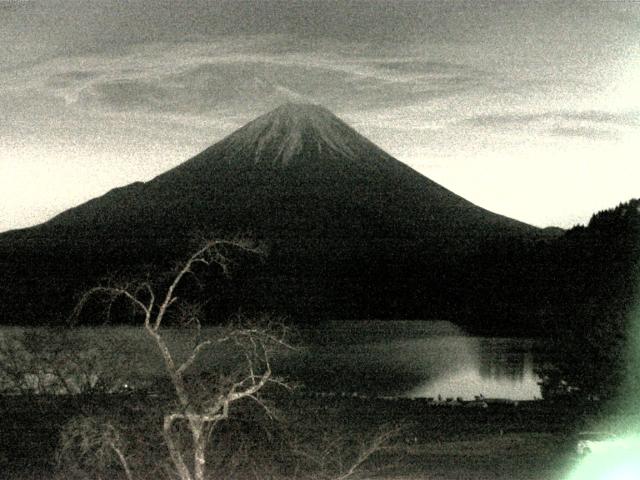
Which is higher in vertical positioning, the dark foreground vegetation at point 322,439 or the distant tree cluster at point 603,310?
the distant tree cluster at point 603,310

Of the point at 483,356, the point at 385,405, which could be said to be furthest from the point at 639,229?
the point at 483,356

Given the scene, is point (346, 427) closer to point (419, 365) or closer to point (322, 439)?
point (322, 439)

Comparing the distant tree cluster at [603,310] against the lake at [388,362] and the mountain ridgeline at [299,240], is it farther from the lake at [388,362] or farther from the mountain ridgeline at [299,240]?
the mountain ridgeline at [299,240]

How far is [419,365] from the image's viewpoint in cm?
4553

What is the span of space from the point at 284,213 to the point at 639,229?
351ft

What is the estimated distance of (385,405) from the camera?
27594mm

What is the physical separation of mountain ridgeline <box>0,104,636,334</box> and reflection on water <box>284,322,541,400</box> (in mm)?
8505

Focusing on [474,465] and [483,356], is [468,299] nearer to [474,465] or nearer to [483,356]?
[483,356]

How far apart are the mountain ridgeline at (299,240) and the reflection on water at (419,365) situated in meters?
8.51

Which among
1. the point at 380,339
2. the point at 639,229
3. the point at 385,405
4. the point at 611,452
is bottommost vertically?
the point at 380,339

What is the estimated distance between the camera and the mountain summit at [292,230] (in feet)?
321

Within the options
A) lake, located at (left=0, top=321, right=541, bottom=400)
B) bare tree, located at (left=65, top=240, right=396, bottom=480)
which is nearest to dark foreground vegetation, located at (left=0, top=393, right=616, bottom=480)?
bare tree, located at (left=65, top=240, right=396, bottom=480)

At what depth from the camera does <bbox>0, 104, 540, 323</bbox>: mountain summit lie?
97.9 meters

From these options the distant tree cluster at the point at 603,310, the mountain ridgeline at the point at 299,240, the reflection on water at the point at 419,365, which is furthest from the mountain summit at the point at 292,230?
the distant tree cluster at the point at 603,310
